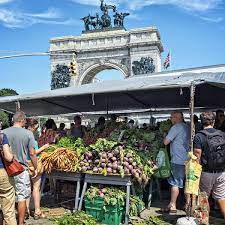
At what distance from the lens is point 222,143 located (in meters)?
5.54

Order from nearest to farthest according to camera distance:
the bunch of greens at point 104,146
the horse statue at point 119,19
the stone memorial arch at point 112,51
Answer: the bunch of greens at point 104,146, the stone memorial arch at point 112,51, the horse statue at point 119,19

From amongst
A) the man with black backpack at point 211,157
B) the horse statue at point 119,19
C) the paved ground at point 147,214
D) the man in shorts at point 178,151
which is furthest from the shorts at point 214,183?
the horse statue at point 119,19

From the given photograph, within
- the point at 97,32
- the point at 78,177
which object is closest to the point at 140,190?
the point at 78,177

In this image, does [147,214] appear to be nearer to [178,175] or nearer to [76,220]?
[178,175]

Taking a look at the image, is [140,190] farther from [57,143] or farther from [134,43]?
[134,43]

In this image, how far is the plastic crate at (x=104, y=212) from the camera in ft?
21.0

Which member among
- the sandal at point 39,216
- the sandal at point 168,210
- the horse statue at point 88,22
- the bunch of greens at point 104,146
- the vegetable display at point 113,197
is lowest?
the sandal at point 39,216

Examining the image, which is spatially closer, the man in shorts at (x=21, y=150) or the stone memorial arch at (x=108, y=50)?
the man in shorts at (x=21, y=150)

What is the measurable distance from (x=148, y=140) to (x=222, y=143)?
215 centimetres

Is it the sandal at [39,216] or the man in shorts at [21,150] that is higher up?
the man in shorts at [21,150]

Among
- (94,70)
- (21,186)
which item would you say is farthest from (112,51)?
(21,186)

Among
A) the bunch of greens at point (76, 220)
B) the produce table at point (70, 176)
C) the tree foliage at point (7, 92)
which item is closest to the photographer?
the bunch of greens at point (76, 220)

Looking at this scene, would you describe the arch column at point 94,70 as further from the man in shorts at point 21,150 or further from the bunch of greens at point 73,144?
the man in shorts at point 21,150

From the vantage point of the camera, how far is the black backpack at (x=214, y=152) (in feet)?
18.0
